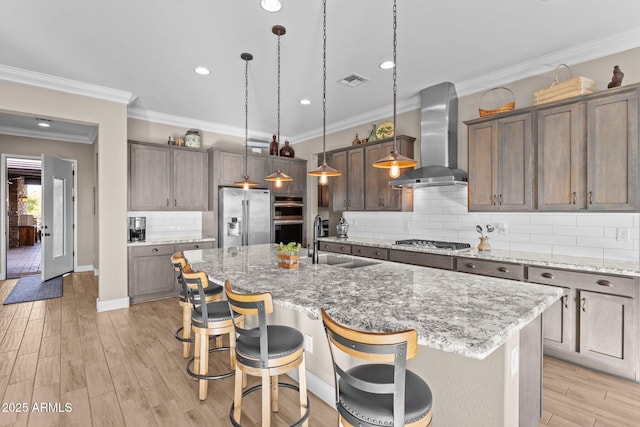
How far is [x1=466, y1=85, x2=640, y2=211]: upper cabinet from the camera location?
8.38ft

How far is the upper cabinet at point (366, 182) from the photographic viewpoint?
4375 millimetres

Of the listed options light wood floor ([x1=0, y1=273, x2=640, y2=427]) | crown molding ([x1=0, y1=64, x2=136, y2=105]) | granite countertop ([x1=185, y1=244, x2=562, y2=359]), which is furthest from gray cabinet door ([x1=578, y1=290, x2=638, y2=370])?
crown molding ([x1=0, y1=64, x2=136, y2=105])

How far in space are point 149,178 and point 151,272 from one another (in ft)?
4.59

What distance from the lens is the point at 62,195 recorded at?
616cm

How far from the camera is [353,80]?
371 cm

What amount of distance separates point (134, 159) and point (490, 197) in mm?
4748

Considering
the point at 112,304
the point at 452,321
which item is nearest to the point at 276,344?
the point at 452,321

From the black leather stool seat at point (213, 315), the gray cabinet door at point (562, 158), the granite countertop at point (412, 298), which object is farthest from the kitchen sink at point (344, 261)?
the gray cabinet door at point (562, 158)

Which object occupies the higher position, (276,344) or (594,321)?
(276,344)

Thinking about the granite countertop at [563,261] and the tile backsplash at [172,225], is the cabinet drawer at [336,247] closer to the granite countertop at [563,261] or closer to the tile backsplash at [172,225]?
the granite countertop at [563,261]

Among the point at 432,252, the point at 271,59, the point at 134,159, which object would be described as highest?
the point at 271,59

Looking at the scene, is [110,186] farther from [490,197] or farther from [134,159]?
[490,197]

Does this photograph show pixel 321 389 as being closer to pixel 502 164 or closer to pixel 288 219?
pixel 502 164

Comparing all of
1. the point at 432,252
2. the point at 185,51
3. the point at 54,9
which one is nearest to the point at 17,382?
the point at 54,9
